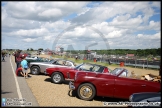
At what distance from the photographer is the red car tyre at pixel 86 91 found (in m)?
6.75

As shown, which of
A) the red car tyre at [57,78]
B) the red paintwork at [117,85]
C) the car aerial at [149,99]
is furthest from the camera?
the red car tyre at [57,78]

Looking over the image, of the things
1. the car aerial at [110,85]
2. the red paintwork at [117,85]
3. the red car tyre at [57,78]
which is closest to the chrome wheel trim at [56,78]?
the red car tyre at [57,78]

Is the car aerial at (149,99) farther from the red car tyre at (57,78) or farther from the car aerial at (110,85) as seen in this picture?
the red car tyre at (57,78)

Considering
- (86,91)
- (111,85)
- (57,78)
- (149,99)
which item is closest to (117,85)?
(111,85)

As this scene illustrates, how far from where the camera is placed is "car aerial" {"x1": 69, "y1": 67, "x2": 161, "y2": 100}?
21.3ft

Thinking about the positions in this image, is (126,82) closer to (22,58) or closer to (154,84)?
→ (154,84)

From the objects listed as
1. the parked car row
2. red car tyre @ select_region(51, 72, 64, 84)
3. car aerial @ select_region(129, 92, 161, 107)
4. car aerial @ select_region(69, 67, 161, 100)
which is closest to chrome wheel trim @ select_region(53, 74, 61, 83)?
red car tyre @ select_region(51, 72, 64, 84)

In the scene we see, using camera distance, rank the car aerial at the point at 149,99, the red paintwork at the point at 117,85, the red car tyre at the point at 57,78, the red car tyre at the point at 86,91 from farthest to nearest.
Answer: the red car tyre at the point at 57,78, the red car tyre at the point at 86,91, the red paintwork at the point at 117,85, the car aerial at the point at 149,99

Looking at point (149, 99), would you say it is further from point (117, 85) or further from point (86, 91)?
point (86, 91)

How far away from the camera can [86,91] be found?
6.84 m

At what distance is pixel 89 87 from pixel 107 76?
81 cm

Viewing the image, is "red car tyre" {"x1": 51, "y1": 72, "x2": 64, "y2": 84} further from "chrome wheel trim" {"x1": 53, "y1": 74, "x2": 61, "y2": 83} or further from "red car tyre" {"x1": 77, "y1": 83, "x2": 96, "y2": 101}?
"red car tyre" {"x1": 77, "y1": 83, "x2": 96, "y2": 101}

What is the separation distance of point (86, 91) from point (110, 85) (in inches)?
37.1

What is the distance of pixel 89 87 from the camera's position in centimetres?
679
